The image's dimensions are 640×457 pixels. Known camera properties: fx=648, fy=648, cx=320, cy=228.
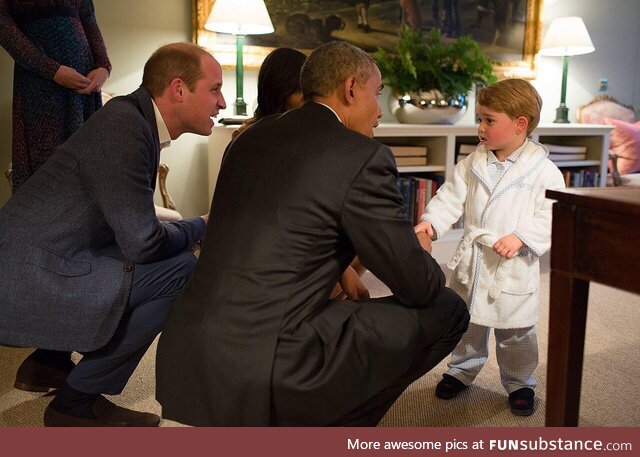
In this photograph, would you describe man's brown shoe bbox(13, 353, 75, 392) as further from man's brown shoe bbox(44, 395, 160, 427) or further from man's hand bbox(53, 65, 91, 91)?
man's hand bbox(53, 65, 91, 91)

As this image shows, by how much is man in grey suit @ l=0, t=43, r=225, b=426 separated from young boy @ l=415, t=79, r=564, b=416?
80 centimetres

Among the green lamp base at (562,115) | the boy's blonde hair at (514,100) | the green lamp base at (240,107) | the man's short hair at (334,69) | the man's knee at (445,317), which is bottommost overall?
the man's knee at (445,317)

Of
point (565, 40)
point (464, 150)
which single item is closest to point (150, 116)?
point (464, 150)

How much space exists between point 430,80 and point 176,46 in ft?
7.22

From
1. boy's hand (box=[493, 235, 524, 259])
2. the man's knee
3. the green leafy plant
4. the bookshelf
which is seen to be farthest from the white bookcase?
the man's knee

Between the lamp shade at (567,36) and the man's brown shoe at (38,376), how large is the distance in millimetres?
3619

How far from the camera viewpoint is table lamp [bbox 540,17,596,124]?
4.20 meters

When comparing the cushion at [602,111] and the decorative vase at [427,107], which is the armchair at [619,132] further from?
the decorative vase at [427,107]

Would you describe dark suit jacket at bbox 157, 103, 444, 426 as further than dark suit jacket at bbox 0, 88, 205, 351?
No

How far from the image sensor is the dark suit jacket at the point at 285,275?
124cm

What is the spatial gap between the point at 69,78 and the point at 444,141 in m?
2.09

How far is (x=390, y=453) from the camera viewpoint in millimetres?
1229

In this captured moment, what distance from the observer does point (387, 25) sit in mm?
4012

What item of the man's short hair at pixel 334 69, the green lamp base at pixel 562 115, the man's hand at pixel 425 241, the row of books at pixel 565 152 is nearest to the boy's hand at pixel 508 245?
the man's hand at pixel 425 241
